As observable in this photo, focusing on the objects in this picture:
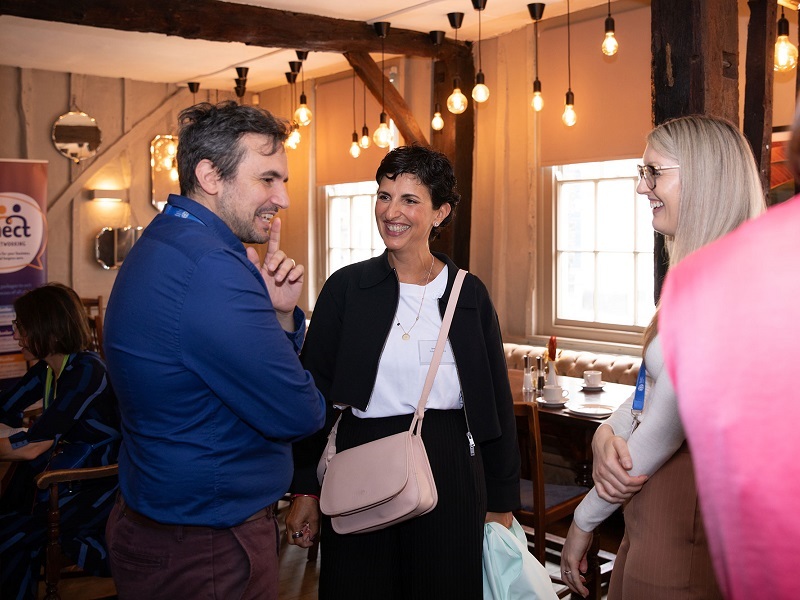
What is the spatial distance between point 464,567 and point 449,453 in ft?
0.99

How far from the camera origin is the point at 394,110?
7.04 meters

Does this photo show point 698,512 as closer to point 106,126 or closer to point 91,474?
A: point 91,474

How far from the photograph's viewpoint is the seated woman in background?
124 inches

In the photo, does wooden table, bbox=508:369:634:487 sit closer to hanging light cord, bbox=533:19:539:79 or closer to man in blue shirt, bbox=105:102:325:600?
man in blue shirt, bbox=105:102:325:600

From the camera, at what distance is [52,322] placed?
3348 mm

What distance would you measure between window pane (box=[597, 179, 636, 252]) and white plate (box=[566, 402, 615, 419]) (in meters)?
2.34

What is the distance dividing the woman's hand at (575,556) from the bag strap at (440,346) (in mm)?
508

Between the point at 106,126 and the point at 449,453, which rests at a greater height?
the point at 106,126

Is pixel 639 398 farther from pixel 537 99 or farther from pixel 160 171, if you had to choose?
pixel 160 171

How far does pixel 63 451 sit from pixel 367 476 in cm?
172

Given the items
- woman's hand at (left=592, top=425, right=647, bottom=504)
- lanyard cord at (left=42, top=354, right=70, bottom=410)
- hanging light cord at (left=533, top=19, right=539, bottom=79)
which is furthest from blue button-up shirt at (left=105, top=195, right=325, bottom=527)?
hanging light cord at (left=533, top=19, right=539, bottom=79)

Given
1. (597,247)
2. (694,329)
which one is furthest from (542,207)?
(694,329)

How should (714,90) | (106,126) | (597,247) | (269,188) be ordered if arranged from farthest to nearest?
1. (106,126)
2. (597,247)
3. (714,90)
4. (269,188)

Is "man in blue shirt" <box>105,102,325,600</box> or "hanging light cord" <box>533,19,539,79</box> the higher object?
"hanging light cord" <box>533,19,539,79</box>
